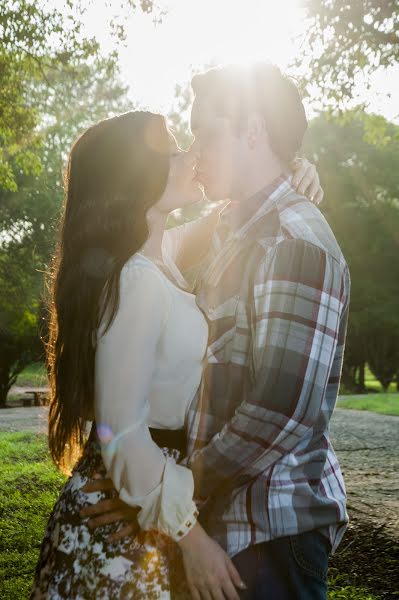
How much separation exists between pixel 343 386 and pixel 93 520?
1249 inches

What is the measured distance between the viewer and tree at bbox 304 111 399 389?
91.0 feet

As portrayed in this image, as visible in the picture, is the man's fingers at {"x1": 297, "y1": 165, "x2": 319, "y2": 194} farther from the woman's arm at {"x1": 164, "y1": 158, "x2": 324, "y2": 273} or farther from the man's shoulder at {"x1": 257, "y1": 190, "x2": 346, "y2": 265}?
the woman's arm at {"x1": 164, "y1": 158, "x2": 324, "y2": 273}

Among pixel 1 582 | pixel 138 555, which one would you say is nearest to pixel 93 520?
pixel 138 555

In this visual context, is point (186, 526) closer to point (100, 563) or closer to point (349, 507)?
point (100, 563)

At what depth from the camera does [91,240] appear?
92.7 inches

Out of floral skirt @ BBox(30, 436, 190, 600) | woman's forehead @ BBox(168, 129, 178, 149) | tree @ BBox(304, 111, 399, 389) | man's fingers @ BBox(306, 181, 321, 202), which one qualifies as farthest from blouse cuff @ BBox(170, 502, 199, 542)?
tree @ BBox(304, 111, 399, 389)

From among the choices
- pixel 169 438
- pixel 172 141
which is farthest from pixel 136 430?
pixel 172 141

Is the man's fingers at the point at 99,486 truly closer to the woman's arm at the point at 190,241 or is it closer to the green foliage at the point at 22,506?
the woman's arm at the point at 190,241

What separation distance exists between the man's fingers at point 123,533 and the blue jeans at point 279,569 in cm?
33

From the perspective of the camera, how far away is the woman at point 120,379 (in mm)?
1988

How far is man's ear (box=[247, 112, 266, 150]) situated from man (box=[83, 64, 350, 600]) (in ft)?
1.13

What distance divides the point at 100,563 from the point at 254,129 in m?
1.59

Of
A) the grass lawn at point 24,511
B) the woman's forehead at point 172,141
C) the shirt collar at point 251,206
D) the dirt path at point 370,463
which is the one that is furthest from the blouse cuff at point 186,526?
the dirt path at point 370,463

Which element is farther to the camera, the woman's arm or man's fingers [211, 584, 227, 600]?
the woman's arm
